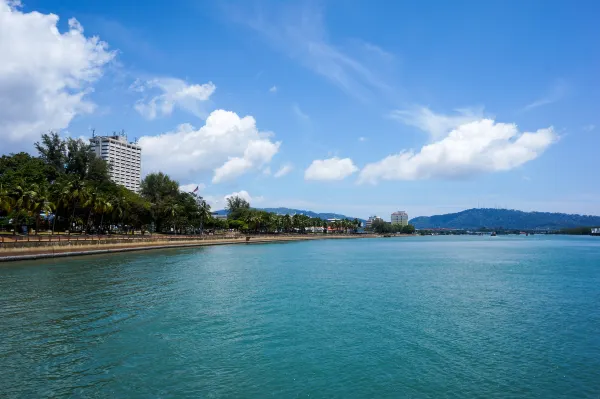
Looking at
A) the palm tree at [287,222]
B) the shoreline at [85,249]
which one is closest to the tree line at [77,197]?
the shoreline at [85,249]

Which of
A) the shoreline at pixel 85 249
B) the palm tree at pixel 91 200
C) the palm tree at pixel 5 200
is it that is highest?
the palm tree at pixel 91 200

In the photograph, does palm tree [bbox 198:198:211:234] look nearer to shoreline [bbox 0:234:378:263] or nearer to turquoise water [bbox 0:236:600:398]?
shoreline [bbox 0:234:378:263]

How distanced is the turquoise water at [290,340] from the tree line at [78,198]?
1236 inches

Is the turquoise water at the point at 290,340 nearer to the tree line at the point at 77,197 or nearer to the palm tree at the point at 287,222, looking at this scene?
the tree line at the point at 77,197

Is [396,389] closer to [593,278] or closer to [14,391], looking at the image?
[14,391]

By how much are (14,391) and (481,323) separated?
21.4 metres

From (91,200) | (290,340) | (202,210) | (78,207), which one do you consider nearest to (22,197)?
(91,200)

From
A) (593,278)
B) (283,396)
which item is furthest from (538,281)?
(283,396)

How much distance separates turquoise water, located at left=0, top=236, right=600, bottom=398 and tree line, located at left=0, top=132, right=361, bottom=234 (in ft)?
103

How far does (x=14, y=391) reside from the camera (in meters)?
12.5

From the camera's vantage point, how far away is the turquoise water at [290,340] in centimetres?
1361

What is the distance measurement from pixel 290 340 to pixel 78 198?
63021 millimetres

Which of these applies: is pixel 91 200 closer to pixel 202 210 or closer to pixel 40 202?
pixel 40 202

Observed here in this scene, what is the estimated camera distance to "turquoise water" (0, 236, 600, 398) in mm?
13609
